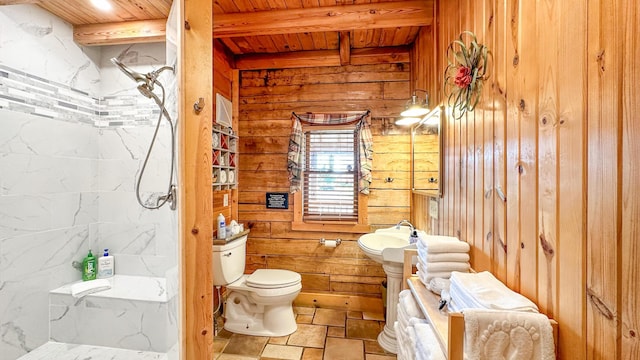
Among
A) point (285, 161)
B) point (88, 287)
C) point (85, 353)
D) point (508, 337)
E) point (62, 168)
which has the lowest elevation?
point (85, 353)

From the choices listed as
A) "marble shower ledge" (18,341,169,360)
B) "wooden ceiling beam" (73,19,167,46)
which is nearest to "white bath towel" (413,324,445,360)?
"marble shower ledge" (18,341,169,360)

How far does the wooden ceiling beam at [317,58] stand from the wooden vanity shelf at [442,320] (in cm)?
201

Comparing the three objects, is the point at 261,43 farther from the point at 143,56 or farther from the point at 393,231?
the point at 393,231

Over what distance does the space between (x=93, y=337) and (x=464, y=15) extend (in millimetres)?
3040

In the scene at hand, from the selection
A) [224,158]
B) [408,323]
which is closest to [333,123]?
[224,158]

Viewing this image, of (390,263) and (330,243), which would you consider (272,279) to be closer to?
(330,243)

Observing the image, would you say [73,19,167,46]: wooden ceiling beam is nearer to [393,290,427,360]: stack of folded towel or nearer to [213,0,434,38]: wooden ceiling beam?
[213,0,434,38]: wooden ceiling beam

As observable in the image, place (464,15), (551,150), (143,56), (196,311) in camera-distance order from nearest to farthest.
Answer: (551,150) < (196,311) < (464,15) < (143,56)

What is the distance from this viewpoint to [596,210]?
2.04 ft

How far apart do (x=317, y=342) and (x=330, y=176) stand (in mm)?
1515

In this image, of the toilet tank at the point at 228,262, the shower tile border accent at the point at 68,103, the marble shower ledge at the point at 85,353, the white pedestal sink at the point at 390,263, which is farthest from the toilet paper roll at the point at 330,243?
the shower tile border accent at the point at 68,103

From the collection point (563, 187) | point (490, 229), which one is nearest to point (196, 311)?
point (490, 229)

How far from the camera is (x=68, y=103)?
1854 mm

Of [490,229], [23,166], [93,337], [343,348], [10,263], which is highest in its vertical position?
[23,166]
